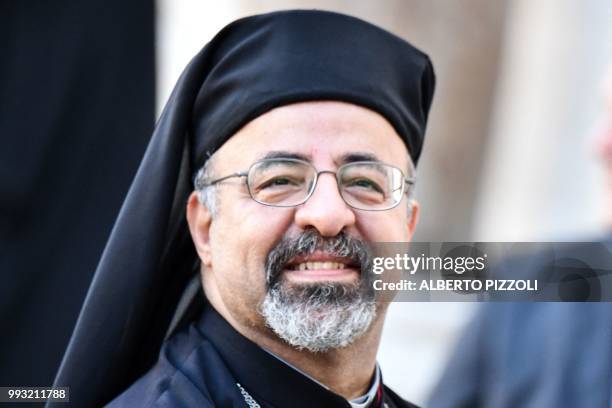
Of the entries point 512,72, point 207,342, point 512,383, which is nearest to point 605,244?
point 512,383

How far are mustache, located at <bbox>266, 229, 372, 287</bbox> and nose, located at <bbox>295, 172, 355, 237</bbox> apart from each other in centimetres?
2

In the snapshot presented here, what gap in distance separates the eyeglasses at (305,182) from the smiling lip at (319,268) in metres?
0.17

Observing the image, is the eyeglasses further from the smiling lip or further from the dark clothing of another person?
the dark clothing of another person

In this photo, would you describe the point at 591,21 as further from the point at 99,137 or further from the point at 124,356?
the point at 124,356

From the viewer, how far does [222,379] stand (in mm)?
3496

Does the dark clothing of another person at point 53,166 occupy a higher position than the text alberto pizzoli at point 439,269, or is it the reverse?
the dark clothing of another person at point 53,166

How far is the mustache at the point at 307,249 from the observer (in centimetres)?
350

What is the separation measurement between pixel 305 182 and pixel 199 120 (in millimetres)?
442

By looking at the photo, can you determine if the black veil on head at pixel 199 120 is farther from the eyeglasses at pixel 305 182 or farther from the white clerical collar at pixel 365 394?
the white clerical collar at pixel 365 394

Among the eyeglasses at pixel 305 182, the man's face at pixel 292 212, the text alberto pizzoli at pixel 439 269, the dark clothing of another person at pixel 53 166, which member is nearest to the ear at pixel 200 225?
the man's face at pixel 292 212

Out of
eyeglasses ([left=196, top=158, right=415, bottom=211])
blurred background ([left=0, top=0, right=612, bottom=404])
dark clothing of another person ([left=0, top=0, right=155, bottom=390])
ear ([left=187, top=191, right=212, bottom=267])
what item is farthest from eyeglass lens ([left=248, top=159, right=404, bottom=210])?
dark clothing of another person ([left=0, top=0, right=155, bottom=390])

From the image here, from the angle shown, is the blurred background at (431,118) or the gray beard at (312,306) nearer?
the gray beard at (312,306)

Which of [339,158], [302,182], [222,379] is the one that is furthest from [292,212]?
[222,379]

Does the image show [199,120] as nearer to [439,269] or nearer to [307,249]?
[307,249]
